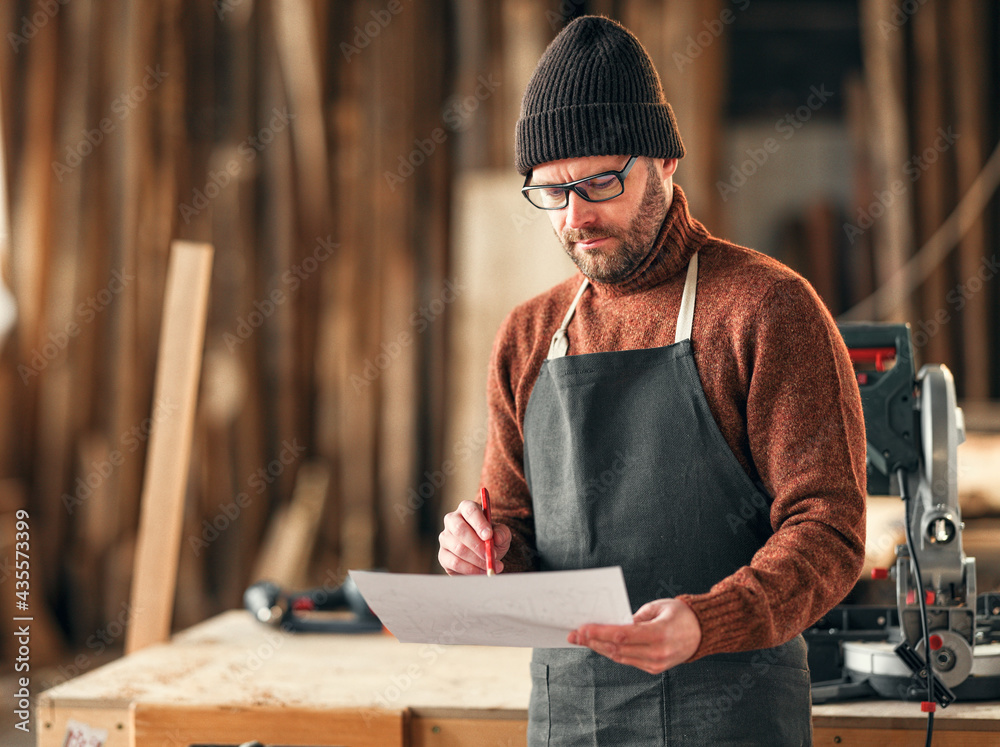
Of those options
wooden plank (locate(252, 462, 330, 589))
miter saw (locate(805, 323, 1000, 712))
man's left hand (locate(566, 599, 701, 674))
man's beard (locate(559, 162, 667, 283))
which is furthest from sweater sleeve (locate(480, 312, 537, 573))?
wooden plank (locate(252, 462, 330, 589))

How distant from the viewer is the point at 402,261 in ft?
16.1

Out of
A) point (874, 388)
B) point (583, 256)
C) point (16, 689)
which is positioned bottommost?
point (16, 689)

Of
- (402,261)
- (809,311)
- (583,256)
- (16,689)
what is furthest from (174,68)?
(809,311)

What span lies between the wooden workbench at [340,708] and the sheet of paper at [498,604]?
1.93 ft

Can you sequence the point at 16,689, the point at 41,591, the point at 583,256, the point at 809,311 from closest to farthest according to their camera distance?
the point at 809,311
the point at 583,256
the point at 16,689
the point at 41,591

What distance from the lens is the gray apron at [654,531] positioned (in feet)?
4.76

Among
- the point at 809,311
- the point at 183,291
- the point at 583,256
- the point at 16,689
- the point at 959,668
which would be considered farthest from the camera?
the point at 16,689

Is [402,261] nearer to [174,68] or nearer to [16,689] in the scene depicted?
[174,68]

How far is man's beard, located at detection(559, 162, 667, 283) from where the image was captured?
1537 mm

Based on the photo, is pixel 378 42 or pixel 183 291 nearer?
pixel 183 291

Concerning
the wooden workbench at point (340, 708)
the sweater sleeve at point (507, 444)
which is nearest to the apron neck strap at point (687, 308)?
the sweater sleeve at point (507, 444)

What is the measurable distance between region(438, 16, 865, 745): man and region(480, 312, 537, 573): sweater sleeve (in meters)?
0.07

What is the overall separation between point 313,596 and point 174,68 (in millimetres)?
3322

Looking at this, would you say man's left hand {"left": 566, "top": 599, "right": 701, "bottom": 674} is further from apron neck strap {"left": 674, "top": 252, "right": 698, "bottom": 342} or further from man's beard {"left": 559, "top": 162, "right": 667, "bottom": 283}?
man's beard {"left": 559, "top": 162, "right": 667, "bottom": 283}
